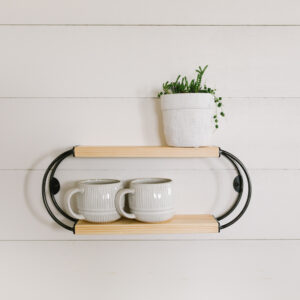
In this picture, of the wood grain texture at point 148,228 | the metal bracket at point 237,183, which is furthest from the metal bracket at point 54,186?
the metal bracket at point 237,183

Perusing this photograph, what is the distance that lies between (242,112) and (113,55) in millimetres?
282

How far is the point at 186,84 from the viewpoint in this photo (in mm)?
588

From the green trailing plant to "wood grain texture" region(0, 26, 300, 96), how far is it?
0.06 ft

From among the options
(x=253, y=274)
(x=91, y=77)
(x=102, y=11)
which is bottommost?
(x=253, y=274)

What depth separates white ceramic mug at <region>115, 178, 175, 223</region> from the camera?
0.56m

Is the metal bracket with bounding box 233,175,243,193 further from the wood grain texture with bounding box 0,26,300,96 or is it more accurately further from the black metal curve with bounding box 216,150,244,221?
the wood grain texture with bounding box 0,26,300,96

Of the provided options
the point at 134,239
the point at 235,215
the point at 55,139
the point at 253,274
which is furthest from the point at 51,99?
the point at 253,274

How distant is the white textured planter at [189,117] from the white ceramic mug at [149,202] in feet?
0.29

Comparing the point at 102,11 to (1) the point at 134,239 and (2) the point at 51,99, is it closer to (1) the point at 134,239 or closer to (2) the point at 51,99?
(2) the point at 51,99

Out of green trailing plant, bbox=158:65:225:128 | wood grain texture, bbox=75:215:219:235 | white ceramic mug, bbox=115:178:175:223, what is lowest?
wood grain texture, bbox=75:215:219:235

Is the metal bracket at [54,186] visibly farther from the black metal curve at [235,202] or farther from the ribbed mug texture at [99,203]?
the black metal curve at [235,202]

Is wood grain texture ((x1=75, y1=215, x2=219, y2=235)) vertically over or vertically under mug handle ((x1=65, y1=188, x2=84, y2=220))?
under

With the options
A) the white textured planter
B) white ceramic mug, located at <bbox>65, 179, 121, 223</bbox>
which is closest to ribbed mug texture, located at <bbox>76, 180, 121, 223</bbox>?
white ceramic mug, located at <bbox>65, 179, 121, 223</bbox>

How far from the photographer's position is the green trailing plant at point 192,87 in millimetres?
585
